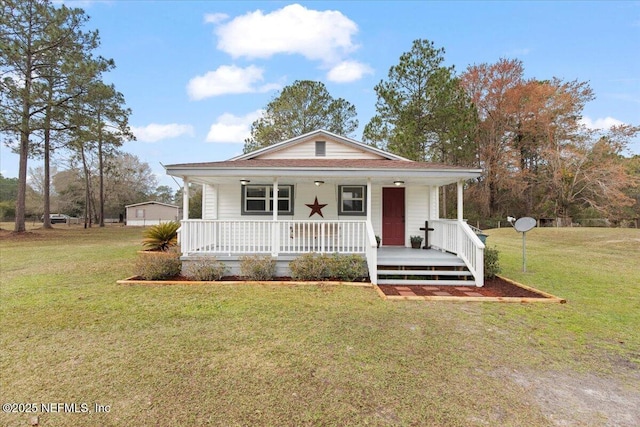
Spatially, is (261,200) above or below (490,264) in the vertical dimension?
above

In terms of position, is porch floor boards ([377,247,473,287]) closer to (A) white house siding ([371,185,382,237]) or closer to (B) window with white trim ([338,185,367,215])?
(A) white house siding ([371,185,382,237])

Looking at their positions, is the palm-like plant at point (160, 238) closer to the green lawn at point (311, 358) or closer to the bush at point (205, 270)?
the bush at point (205, 270)

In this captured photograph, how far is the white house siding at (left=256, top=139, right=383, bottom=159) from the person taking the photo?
36.8 feet

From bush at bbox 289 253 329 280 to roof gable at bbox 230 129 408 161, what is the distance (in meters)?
4.95

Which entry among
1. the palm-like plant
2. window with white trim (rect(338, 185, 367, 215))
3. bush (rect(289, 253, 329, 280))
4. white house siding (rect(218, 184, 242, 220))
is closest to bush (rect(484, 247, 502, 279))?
window with white trim (rect(338, 185, 367, 215))

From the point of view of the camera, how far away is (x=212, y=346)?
12.4ft

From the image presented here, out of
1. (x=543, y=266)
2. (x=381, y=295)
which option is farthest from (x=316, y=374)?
(x=543, y=266)

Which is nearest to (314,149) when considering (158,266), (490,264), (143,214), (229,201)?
(229,201)

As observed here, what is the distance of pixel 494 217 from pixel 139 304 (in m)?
32.0

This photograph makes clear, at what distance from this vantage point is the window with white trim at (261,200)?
396 inches

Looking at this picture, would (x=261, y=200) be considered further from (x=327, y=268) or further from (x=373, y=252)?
(x=373, y=252)

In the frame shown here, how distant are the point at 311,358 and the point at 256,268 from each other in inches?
166

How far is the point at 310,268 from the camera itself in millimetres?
7371

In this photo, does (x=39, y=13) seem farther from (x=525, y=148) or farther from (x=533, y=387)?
(x=525, y=148)
